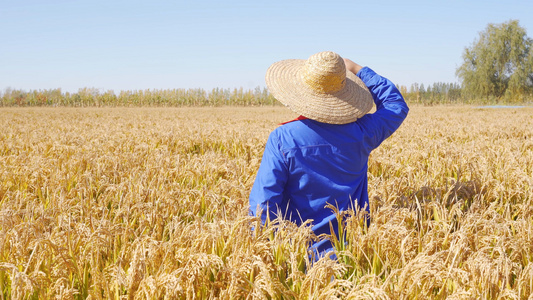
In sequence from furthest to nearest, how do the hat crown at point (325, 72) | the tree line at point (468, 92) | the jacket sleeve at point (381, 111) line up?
the tree line at point (468, 92)
the jacket sleeve at point (381, 111)
the hat crown at point (325, 72)

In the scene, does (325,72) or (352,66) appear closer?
(325,72)

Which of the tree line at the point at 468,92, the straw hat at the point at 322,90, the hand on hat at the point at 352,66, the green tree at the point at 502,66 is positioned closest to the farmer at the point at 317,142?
the straw hat at the point at 322,90

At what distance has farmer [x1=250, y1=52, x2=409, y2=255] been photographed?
101 inches

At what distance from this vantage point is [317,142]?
2.60m

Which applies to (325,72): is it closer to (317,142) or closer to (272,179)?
(317,142)

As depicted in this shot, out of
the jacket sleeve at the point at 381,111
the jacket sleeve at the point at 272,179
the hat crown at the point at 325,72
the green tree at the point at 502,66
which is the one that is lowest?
the jacket sleeve at the point at 272,179

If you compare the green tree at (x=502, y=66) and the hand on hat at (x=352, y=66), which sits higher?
the green tree at (x=502, y=66)

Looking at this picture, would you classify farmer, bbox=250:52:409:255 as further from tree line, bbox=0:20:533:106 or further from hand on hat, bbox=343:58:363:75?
tree line, bbox=0:20:533:106

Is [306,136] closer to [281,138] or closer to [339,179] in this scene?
[281,138]

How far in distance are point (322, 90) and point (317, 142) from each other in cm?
35

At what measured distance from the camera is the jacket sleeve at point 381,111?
2.78 metres

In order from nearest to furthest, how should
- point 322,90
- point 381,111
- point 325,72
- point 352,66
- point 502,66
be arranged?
point 325,72 → point 322,90 → point 381,111 → point 352,66 → point 502,66

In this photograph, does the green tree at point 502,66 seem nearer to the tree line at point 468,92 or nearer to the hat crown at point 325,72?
the tree line at point 468,92

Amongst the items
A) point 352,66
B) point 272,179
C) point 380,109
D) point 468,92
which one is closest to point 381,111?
point 380,109
